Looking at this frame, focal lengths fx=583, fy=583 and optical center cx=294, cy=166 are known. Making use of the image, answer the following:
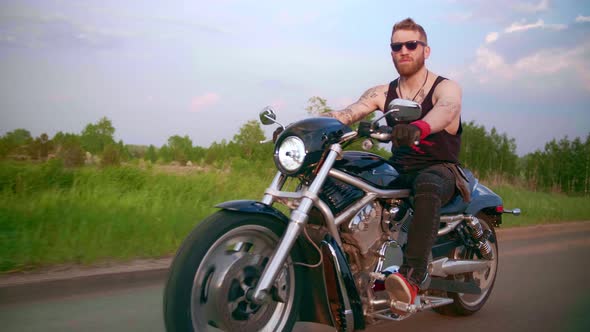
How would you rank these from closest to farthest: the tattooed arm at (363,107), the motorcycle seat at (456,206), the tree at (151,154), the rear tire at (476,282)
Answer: the motorcycle seat at (456,206) < the tattooed arm at (363,107) < the rear tire at (476,282) < the tree at (151,154)

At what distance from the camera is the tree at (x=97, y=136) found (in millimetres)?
9748

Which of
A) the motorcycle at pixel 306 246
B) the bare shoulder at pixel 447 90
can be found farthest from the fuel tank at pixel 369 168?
the bare shoulder at pixel 447 90

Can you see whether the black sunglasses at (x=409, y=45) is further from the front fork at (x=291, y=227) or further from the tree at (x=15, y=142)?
the tree at (x=15, y=142)

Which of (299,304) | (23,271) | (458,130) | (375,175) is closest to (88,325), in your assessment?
(23,271)

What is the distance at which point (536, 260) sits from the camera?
Answer: 7301 millimetres

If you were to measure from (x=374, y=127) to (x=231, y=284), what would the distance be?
1140 mm

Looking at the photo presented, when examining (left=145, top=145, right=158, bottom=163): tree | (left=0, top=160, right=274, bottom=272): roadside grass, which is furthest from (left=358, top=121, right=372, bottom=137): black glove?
(left=145, top=145, right=158, bottom=163): tree

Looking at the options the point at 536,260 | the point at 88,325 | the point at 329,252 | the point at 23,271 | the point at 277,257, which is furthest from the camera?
the point at 536,260

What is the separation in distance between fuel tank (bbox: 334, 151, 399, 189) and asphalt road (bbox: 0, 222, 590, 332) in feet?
3.74

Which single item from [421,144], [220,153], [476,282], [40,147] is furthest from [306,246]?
[220,153]

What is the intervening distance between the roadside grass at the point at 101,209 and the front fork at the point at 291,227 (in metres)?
1.32

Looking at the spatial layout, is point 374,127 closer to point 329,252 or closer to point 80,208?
point 329,252

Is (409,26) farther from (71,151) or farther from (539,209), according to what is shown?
(539,209)

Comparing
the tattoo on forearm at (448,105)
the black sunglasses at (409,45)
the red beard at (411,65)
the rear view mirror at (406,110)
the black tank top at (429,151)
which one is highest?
the black sunglasses at (409,45)
